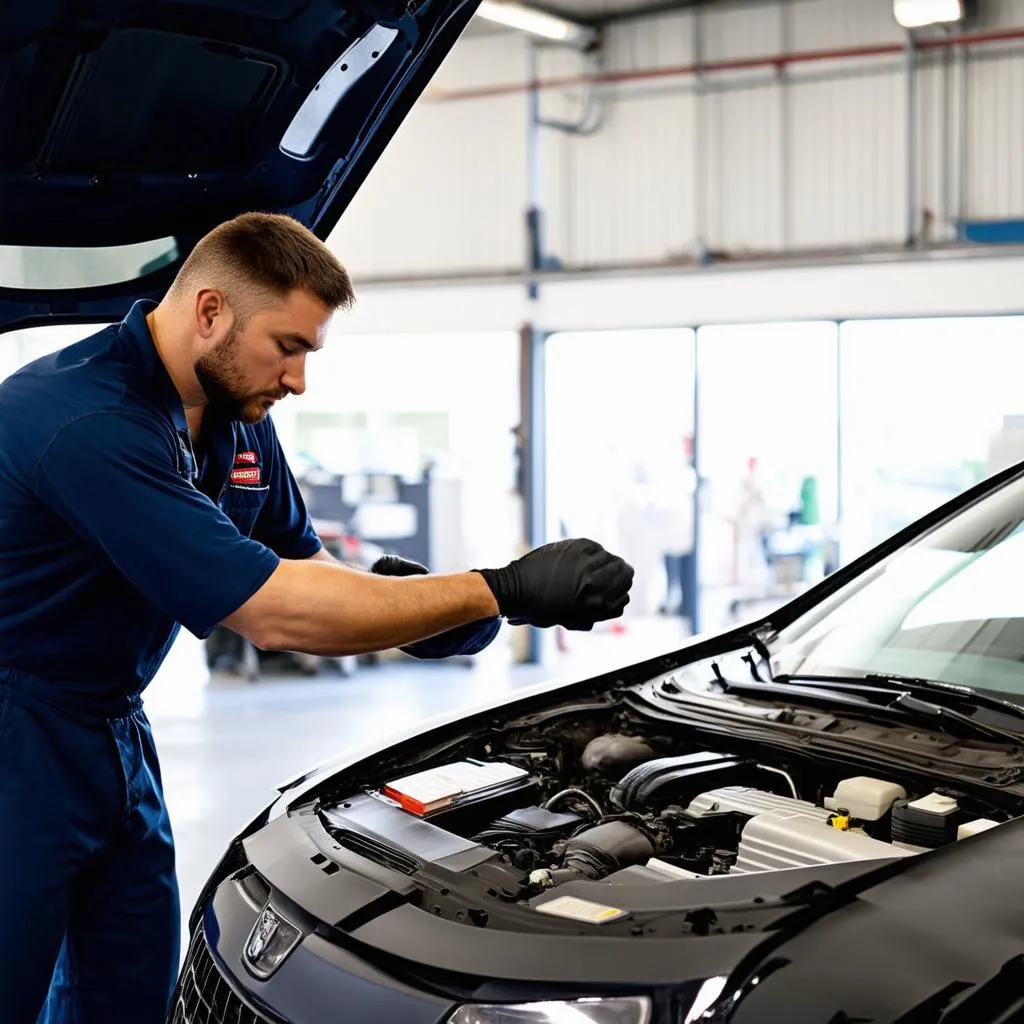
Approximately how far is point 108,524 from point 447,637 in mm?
630

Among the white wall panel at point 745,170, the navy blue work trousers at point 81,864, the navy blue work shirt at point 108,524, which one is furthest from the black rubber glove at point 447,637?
the white wall panel at point 745,170

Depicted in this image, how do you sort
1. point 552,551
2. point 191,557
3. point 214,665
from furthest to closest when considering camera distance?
point 214,665
point 552,551
point 191,557

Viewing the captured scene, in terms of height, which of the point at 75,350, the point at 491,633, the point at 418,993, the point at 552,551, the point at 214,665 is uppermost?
the point at 75,350

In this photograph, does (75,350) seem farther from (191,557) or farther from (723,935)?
(723,935)

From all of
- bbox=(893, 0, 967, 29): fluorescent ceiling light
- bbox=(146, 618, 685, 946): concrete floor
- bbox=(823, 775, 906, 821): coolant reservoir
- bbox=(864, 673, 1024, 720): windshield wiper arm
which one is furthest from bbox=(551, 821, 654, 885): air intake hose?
bbox=(893, 0, 967, 29): fluorescent ceiling light

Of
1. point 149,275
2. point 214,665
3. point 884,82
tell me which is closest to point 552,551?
point 149,275

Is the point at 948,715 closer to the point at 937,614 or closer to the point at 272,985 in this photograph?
the point at 937,614

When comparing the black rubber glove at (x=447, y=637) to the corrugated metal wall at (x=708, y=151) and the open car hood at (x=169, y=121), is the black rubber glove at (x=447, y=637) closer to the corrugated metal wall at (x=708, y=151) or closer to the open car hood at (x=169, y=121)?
the open car hood at (x=169, y=121)

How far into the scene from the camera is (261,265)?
171 cm

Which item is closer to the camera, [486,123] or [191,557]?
[191,557]

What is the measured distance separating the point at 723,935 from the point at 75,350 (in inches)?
47.0

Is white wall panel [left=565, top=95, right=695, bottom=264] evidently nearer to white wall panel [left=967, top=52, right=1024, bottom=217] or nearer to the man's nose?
white wall panel [left=967, top=52, right=1024, bottom=217]

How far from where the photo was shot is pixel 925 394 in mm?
7500

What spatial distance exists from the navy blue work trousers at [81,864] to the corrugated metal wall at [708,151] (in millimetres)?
6492
